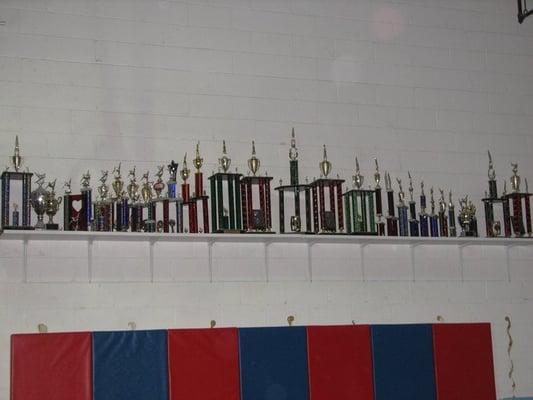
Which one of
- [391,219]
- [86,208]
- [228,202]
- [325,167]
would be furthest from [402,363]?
[86,208]

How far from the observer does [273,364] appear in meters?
5.68

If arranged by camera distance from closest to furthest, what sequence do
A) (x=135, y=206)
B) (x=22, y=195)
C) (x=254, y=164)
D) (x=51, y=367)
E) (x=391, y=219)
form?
(x=51, y=367), (x=22, y=195), (x=135, y=206), (x=254, y=164), (x=391, y=219)

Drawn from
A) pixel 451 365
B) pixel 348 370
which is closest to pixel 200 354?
pixel 348 370

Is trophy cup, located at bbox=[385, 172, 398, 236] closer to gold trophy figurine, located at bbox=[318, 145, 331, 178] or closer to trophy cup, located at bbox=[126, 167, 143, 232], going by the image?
gold trophy figurine, located at bbox=[318, 145, 331, 178]

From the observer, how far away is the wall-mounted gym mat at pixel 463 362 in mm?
6105

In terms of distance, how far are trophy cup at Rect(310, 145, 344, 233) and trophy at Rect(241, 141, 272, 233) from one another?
13.7 inches

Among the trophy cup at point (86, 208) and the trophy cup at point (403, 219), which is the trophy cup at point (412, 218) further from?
the trophy cup at point (86, 208)

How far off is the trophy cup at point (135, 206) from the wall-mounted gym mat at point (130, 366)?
0.76 metres

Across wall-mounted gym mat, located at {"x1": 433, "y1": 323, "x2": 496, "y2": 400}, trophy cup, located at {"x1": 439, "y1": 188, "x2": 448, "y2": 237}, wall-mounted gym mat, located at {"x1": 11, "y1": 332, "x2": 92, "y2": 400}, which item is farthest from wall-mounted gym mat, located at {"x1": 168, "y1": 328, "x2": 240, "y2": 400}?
trophy cup, located at {"x1": 439, "y1": 188, "x2": 448, "y2": 237}

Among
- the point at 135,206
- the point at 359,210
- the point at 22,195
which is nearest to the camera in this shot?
the point at 22,195

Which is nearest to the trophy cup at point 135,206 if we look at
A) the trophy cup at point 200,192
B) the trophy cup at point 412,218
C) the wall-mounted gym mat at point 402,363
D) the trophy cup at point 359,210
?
the trophy cup at point 200,192

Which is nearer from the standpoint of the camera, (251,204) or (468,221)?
(251,204)

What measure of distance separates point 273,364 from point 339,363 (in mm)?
498

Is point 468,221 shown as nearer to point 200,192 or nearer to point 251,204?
point 251,204
